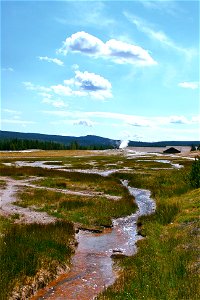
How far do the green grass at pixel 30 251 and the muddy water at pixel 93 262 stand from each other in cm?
70

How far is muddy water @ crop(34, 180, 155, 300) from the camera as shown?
15859mm

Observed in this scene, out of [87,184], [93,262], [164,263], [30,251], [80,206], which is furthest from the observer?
[87,184]

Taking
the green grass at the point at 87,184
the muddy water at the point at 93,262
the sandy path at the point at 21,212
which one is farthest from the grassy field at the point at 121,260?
the green grass at the point at 87,184

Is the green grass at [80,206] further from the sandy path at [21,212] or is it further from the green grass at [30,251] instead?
the green grass at [30,251]

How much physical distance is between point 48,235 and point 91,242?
3.37m

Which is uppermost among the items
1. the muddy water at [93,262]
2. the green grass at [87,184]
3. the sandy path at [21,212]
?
the green grass at [87,184]

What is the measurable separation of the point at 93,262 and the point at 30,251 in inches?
147

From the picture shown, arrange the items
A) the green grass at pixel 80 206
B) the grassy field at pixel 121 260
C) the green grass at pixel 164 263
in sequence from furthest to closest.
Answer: the green grass at pixel 80 206 → the grassy field at pixel 121 260 → the green grass at pixel 164 263

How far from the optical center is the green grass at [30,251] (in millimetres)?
15555

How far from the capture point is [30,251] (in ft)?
59.4

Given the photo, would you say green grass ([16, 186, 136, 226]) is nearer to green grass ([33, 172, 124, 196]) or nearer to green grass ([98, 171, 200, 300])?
green grass ([98, 171, 200, 300])

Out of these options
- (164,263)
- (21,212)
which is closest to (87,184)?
(21,212)

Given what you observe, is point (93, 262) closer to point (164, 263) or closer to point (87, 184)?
point (164, 263)

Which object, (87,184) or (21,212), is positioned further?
(87,184)
